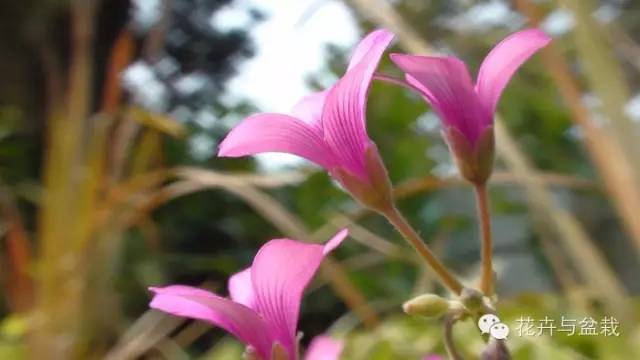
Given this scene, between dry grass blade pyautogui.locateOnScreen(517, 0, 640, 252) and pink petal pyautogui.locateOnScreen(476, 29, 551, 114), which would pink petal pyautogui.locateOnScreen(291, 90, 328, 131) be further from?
dry grass blade pyautogui.locateOnScreen(517, 0, 640, 252)

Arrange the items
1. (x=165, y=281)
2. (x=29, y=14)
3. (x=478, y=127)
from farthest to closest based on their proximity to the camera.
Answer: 1. (x=29, y=14)
2. (x=165, y=281)
3. (x=478, y=127)

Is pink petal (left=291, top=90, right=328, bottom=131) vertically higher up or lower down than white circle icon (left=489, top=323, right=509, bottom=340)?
higher up

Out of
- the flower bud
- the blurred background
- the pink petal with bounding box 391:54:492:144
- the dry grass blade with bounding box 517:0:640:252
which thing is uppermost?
the blurred background

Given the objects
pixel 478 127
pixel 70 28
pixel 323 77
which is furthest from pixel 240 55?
pixel 478 127

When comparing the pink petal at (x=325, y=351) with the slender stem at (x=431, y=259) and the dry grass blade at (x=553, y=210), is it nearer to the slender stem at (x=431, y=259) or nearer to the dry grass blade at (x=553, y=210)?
the slender stem at (x=431, y=259)

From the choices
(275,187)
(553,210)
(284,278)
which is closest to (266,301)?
(284,278)

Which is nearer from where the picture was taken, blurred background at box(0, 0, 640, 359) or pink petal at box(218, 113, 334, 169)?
pink petal at box(218, 113, 334, 169)

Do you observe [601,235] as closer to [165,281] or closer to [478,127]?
[165,281]

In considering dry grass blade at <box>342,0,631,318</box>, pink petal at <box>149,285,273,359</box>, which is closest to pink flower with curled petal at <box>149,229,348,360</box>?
pink petal at <box>149,285,273,359</box>
